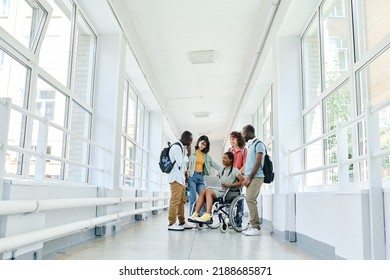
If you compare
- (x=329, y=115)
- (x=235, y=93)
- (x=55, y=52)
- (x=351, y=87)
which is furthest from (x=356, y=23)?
(x=235, y=93)

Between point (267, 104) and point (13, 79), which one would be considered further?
point (267, 104)

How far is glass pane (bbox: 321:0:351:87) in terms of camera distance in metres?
3.01

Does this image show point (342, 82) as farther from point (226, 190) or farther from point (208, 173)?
point (208, 173)

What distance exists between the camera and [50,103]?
3.32 meters

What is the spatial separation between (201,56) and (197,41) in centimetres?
50

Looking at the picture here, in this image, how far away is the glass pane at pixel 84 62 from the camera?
13.7ft

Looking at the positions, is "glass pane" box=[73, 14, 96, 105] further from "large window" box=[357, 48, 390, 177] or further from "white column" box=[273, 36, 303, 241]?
"large window" box=[357, 48, 390, 177]

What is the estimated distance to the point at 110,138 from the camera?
4305mm

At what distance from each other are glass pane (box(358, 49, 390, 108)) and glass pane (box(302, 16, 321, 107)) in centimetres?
110

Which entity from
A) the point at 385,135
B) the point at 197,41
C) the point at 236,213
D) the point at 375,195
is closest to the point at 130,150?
the point at 197,41

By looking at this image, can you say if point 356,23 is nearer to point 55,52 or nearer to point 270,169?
point 270,169

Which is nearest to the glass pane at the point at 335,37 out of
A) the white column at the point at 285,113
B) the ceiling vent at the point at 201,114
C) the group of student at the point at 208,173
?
the white column at the point at 285,113

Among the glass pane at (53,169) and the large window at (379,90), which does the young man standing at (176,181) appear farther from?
the large window at (379,90)
